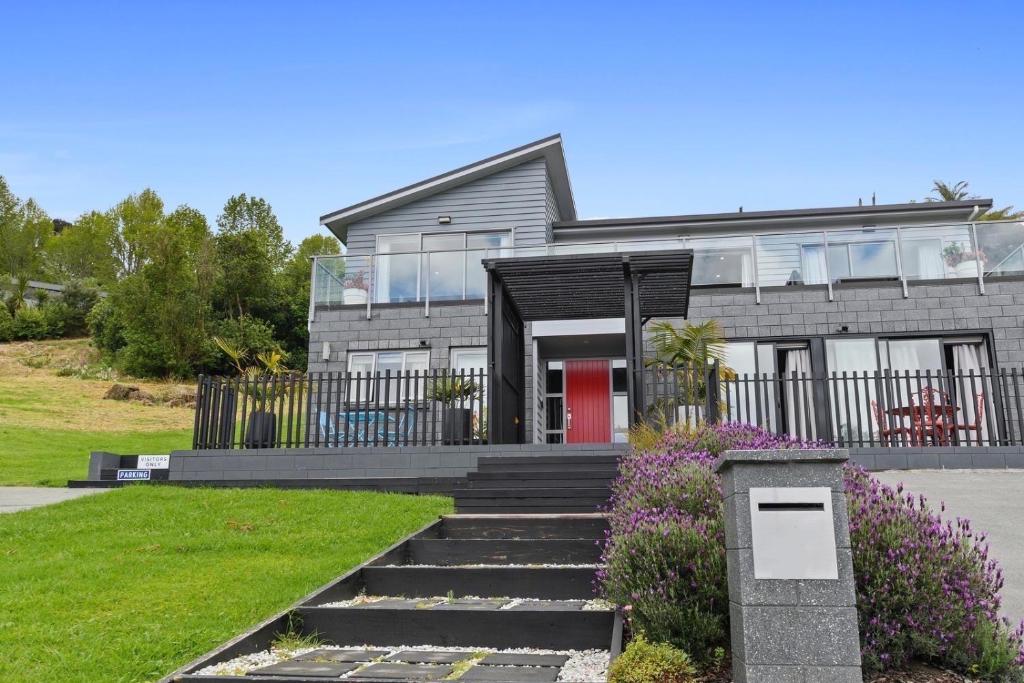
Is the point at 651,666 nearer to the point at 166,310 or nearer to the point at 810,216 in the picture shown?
the point at 810,216

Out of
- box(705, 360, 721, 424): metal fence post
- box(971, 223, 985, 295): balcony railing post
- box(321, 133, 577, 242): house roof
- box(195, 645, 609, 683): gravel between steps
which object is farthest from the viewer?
box(321, 133, 577, 242): house roof

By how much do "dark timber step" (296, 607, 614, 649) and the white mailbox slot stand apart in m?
1.57

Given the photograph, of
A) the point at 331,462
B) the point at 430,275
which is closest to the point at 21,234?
the point at 430,275

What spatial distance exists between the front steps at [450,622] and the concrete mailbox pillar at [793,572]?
957 millimetres

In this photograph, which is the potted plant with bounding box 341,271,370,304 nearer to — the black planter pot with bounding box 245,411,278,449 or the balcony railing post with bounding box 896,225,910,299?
the black planter pot with bounding box 245,411,278,449

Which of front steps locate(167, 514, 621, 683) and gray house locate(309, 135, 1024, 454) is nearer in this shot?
front steps locate(167, 514, 621, 683)

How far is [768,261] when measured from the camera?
650 inches

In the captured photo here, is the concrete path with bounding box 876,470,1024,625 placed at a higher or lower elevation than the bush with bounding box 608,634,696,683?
higher

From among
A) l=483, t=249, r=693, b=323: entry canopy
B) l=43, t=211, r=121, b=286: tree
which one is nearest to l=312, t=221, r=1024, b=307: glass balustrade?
l=483, t=249, r=693, b=323: entry canopy

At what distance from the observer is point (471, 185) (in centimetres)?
2006

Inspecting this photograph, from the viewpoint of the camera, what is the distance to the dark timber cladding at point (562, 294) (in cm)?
1196

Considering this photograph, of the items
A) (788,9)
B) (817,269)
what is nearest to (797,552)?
(817,269)

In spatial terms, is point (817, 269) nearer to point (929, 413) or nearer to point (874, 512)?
point (929, 413)

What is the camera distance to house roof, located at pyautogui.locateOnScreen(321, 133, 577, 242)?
63.8 ft
